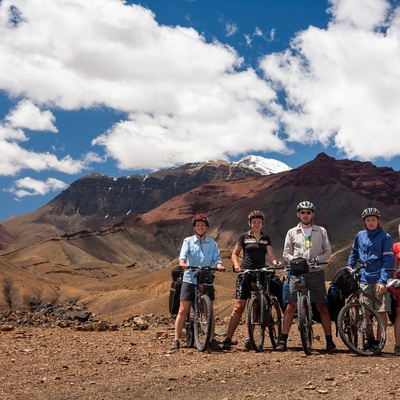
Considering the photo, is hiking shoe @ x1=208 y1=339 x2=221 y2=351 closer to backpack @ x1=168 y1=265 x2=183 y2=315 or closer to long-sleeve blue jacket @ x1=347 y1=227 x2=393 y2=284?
backpack @ x1=168 y1=265 x2=183 y2=315

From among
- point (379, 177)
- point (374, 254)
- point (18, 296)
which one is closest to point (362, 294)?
point (374, 254)

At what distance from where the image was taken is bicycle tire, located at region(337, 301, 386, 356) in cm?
773

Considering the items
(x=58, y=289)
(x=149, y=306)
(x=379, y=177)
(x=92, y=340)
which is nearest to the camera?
(x=92, y=340)

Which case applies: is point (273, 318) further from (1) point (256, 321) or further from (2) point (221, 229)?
(2) point (221, 229)

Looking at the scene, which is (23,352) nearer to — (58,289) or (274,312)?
(274,312)

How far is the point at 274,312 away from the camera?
28.6 ft

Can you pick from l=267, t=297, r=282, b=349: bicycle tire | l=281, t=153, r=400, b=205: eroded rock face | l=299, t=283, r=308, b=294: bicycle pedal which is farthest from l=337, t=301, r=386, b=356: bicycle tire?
l=281, t=153, r=400, b=205: eroded rock face

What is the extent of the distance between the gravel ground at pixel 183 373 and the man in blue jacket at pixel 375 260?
2.83 feet

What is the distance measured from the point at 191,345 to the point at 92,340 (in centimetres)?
217

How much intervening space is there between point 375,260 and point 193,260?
9.71 feet

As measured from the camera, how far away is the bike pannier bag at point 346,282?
8023mm

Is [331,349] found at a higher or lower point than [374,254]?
lower

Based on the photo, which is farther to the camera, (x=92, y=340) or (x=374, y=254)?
(x=92, y=340)

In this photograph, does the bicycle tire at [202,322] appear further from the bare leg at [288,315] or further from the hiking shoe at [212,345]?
the bare leg at [288,315]
